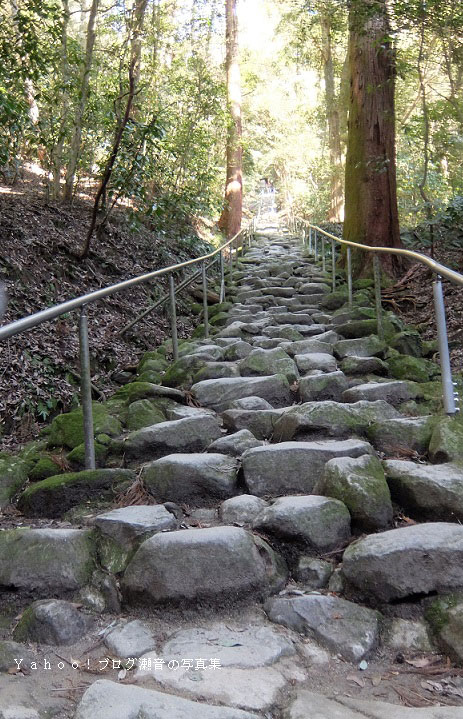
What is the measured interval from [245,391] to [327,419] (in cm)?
90

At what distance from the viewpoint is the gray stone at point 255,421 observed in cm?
363

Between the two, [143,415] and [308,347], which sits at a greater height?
[308,347]

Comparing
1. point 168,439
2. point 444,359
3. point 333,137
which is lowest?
point 168,439

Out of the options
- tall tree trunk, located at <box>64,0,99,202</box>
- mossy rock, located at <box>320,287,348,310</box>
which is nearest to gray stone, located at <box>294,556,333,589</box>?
mossy rock, located at <box>320,287,348,310</box>

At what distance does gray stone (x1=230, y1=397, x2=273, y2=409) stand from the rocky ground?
19cm

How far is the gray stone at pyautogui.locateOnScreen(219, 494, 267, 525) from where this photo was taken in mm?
2648

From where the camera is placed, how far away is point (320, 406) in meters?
3.50

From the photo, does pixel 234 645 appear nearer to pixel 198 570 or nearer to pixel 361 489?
pixel 198 570

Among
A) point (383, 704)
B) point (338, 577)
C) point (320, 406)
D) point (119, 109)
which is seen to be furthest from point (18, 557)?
point (119, 109)

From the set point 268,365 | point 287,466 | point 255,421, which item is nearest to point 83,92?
point 268,365

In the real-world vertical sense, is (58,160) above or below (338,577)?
above

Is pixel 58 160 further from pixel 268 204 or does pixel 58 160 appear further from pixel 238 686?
pixel 268 204

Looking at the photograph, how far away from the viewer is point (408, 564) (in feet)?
6.99

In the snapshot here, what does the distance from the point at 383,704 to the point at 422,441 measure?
65.8 inches
